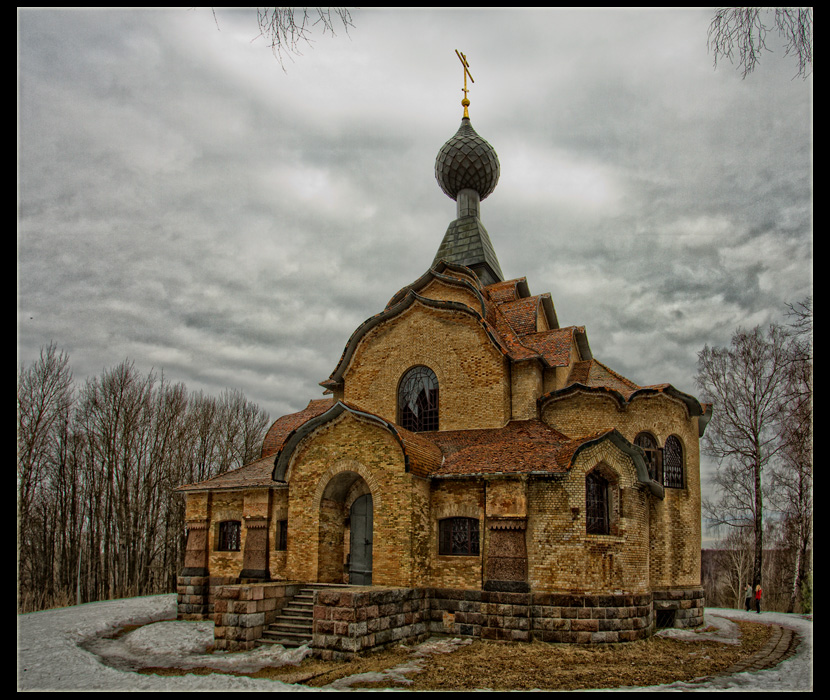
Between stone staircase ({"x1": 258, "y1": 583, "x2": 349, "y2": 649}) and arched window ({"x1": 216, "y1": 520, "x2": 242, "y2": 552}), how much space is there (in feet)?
15.7

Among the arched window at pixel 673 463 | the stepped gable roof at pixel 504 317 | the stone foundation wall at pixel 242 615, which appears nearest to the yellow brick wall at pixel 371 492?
the stone foundation wall at pixel 242 615

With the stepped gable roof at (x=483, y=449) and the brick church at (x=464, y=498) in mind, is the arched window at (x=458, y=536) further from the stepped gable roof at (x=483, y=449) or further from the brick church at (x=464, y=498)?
the stepped gable roof at (x=483, y=449)

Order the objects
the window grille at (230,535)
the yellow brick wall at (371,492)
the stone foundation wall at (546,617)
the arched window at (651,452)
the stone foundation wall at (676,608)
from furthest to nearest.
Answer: the window grille at (230,535) < the arched window at (651,452) < the stone foundation wall at (676,608) < the yellow brick wall at (371,492) < the stone foundation wall at (546,617)

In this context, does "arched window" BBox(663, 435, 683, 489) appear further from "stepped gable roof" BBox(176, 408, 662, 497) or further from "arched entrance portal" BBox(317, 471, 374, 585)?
"arched entrance portal" BBox(317, 471, 374, 585)

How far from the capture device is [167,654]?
38.6 feet

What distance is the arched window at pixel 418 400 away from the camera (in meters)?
16.1

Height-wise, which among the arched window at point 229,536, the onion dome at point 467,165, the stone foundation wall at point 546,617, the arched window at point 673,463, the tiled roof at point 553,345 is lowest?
the stone foundation wall at point 546,617

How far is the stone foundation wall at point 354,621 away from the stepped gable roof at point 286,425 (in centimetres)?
933

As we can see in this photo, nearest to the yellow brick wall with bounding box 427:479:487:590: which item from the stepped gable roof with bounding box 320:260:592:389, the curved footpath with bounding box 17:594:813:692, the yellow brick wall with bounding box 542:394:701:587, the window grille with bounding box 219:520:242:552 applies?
the yellow brick wall with bounding box 542:394:701:587

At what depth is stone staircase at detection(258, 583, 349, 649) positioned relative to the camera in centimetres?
1152

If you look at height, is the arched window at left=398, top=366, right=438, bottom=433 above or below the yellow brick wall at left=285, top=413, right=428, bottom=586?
above

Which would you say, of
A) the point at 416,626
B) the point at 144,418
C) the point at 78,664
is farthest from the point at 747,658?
the point at 144,418

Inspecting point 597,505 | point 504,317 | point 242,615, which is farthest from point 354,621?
point 504,317
